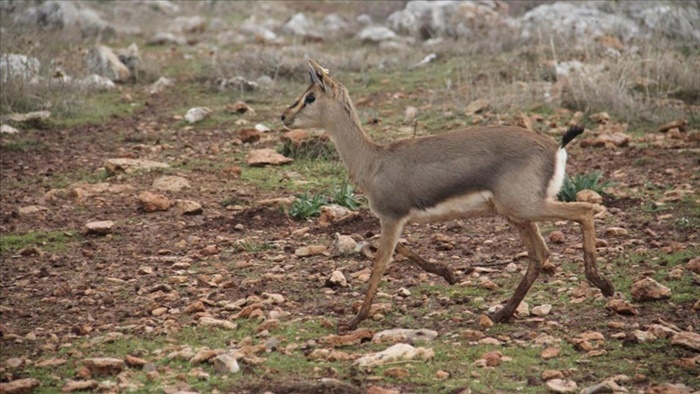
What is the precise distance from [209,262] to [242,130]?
4484mm

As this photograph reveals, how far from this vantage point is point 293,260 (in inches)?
314

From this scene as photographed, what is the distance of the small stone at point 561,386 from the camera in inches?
202

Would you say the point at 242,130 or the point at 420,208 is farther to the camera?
the point at 242,130

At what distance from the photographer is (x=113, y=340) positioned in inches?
244

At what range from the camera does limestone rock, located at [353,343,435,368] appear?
218 inches

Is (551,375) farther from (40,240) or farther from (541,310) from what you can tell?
(40,240)

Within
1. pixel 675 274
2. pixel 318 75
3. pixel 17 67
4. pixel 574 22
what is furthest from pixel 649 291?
pixel 574 22

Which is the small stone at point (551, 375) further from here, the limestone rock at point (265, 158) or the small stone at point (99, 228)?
the limestone rock at point (265, 158)

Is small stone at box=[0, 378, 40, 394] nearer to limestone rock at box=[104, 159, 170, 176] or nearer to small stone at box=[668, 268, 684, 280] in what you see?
small stone at box=[668, 268, 684, 280]

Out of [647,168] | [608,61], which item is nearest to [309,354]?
[647,168]

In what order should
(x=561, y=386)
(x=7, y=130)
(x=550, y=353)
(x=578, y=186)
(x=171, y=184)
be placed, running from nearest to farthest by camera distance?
(x=561, y=386)
(x=550, y=353)
(x=578, y=186)
(x=171, y=184)
(x=7, y=130)

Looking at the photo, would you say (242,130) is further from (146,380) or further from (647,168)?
(146,380)

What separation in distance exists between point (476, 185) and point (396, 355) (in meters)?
1.29

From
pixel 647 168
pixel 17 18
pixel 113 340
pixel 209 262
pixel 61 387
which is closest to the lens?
pixel 61 387
